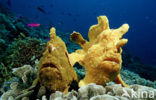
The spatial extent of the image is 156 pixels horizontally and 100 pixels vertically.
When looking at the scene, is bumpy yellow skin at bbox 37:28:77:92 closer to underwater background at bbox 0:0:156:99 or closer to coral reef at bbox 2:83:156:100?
coral reef at bbox 2:83:156:100

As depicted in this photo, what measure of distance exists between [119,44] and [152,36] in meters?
114

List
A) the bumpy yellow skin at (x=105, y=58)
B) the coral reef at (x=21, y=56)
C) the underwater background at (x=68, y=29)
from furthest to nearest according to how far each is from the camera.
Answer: the underwater background at (x=68, y=29) < the coral reef at (x=21, y=56) < the bumpy yellow skin at (x=105, y=58)

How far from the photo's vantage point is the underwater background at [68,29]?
4.28m

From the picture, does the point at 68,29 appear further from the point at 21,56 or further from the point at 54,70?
the point at 54,70

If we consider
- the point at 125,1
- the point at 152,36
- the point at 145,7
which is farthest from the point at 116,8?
the point at 152,36

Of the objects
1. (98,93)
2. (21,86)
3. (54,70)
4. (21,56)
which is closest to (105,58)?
(98,93)

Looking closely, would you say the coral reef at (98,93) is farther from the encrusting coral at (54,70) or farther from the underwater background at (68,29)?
the underwater background at (68,29)

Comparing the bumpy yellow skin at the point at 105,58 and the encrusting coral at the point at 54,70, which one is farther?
the bumpy yellow skin at the point at 105,58

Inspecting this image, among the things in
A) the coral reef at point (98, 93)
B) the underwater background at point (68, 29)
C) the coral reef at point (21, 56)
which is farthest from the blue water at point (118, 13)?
the coral reef at point (98, 93)

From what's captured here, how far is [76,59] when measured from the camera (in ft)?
7.42

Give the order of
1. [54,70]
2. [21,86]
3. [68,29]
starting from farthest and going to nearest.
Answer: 1. [68,29]
2. [21,86]
3. [54,70]

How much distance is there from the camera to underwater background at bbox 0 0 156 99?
168 inches

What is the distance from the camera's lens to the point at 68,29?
49.5 meters

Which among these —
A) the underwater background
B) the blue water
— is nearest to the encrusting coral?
the underwater background
